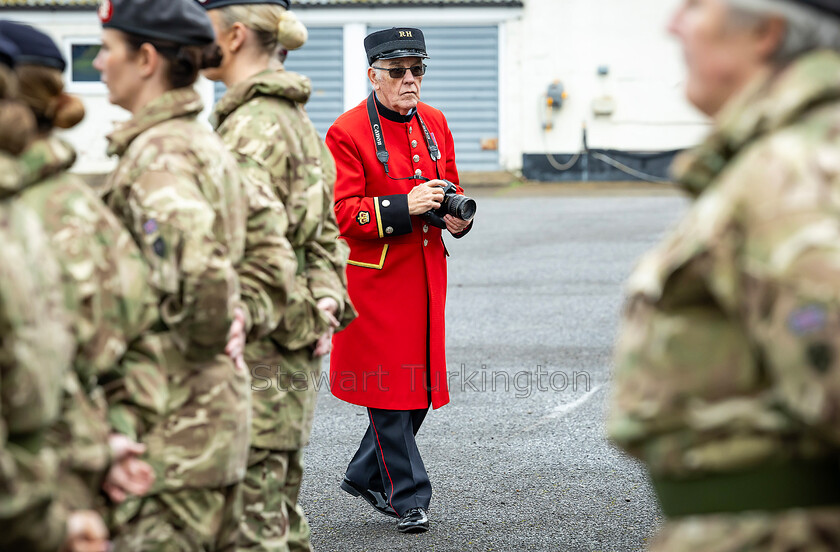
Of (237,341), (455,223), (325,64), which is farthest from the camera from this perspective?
(325,64)

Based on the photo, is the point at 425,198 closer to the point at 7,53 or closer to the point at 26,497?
the point at 7,53

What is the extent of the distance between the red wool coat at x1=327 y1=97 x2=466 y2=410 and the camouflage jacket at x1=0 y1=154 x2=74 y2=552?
10.1 ft

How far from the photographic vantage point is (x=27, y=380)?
178 centimetres

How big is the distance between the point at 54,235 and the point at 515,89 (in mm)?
23300

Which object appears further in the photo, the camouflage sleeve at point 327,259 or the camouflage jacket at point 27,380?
the camouflage sleeve at point 327,259

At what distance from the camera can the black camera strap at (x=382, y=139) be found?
511cm

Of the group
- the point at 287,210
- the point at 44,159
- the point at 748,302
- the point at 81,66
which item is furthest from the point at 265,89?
the point at 81,66

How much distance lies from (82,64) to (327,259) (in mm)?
22820

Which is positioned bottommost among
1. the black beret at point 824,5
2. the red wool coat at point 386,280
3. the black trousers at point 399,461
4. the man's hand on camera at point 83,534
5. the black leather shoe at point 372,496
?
the black leather shoe at point 372,496

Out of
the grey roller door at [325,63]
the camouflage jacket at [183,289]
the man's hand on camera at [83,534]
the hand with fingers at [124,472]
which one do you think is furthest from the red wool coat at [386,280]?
the grey roller door at [325,63]

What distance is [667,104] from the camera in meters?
24.5

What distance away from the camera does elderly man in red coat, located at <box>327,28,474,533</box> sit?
4961 mm

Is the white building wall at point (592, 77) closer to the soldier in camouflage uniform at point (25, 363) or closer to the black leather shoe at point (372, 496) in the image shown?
the black leather shoe at point (372, 496)

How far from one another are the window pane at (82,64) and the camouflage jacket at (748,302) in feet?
80.5
